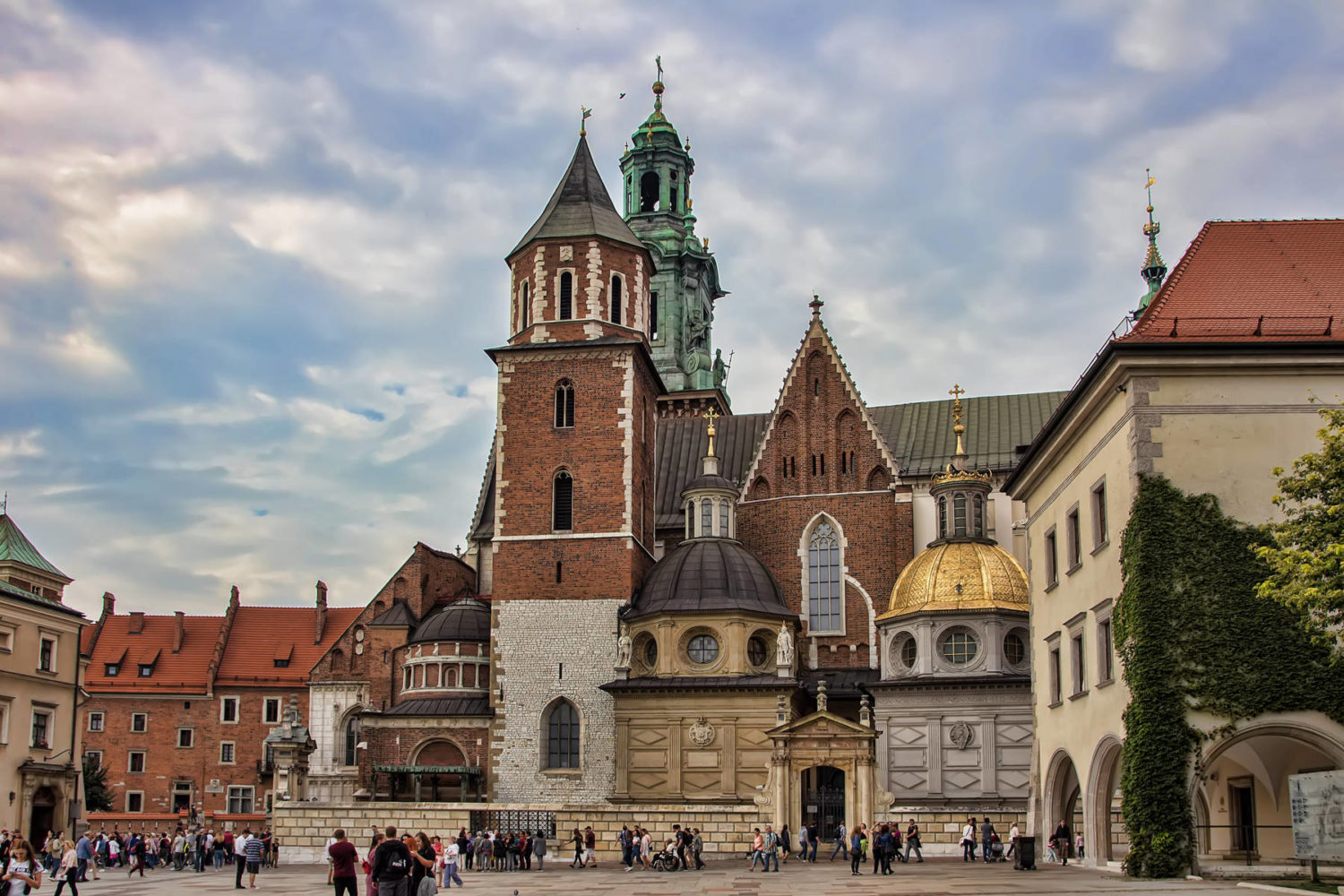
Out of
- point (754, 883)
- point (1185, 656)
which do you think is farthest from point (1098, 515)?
point (754, 883)

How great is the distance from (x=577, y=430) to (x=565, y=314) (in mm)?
4150

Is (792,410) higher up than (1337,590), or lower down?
higher up

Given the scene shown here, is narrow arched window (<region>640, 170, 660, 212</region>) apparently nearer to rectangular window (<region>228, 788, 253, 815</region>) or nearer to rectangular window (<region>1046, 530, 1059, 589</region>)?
rectangular window (<region>228, 788, 253, 815</region>)

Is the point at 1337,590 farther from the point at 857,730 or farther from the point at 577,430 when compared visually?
the point at 577,430

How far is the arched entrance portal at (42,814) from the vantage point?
44188 millimetres

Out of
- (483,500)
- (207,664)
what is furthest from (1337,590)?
(207,664)

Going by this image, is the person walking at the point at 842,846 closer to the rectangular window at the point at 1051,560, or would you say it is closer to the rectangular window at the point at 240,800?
the rectangular window at the point at 1051,560

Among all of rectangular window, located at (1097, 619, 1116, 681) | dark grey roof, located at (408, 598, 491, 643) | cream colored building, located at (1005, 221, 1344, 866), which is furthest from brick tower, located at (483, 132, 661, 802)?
rectangular window, located at (1097, 619, 1116, 681)

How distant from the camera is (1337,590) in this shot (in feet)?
66.3

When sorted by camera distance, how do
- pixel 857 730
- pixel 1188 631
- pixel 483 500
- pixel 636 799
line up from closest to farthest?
1. pixel 1188 631
2. pixel 857 730
3. pixel 636 799
4. pixel 483 500

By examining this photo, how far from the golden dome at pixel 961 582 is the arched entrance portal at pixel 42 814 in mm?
25698

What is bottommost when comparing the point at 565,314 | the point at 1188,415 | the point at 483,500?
the point at 1188,415

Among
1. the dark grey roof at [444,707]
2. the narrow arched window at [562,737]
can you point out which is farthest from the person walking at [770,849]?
the dark grey roof at [444,707]

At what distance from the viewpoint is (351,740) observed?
181 ft
